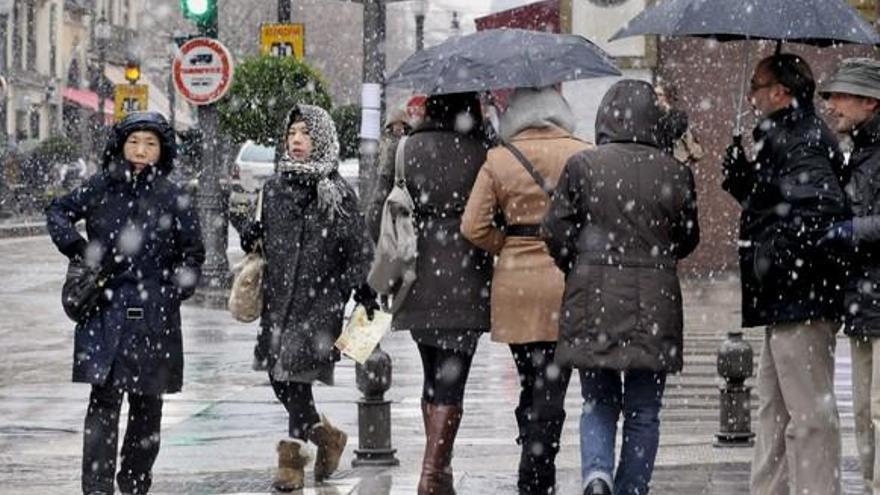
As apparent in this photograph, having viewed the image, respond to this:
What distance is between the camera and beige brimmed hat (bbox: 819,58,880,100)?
336 inches

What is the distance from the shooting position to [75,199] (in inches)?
378

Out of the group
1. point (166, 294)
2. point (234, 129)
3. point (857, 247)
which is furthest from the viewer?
point (234, 129)

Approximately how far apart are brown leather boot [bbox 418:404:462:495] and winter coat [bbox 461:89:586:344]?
20.0 inches

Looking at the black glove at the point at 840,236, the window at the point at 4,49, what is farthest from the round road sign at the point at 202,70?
the window at the point at 4,49

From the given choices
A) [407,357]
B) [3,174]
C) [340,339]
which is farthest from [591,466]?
[3,174]

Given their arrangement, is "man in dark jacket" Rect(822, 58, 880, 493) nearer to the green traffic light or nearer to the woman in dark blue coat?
the woman in dark blue coat

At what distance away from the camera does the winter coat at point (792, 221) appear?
8.30 meters

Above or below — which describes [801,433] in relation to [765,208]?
below

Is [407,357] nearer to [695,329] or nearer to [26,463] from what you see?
[695,329]

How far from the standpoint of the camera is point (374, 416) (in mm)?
10945

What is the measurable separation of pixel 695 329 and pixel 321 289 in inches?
396

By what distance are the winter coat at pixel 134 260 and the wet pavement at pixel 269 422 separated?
2.92ft

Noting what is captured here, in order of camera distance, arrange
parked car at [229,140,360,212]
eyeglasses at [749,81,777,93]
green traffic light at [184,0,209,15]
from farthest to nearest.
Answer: parked car at [229,140,360,212]
green traffic light at [184,0,209,15]
eyeglasses at [749,81,777,93]

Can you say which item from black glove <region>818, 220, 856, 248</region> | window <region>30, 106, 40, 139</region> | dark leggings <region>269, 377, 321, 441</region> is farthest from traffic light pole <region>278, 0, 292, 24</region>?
window <region>30, 106, 40, 139</region>
